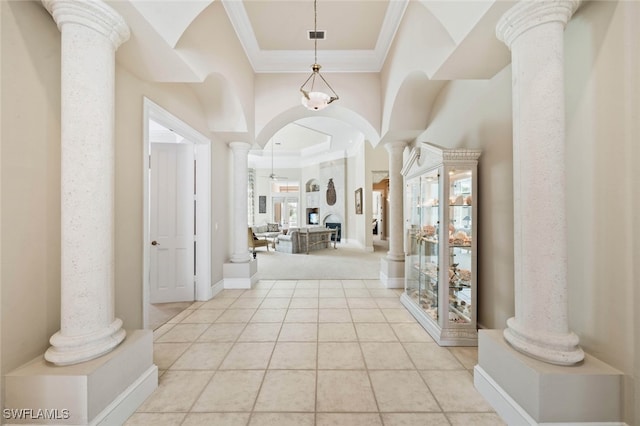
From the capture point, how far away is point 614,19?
1.51 metres

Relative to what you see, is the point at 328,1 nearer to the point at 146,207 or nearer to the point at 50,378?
the point at 146,207

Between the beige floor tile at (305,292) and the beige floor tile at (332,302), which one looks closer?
the beige floor tile at (332,302)

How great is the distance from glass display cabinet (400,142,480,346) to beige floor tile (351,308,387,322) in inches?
20.8

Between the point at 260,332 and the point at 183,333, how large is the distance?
3.14ft

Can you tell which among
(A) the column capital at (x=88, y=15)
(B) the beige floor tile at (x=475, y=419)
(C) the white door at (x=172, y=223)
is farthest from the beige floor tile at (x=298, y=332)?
(A) the column capital at (x=88, y=15)

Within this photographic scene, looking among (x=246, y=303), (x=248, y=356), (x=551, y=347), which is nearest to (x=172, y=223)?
(x=246, y=303)

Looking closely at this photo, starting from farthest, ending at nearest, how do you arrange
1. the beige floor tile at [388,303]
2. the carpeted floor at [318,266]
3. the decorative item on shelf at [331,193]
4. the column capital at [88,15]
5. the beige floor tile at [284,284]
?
the decorative item on shelf at [331,193] < the carpeted floor at [318,266] < the beige floor tile at [284,284] < the beige floor tile at [388,303] < the column capital at [88,15]

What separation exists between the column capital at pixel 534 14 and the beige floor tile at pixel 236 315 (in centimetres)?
404

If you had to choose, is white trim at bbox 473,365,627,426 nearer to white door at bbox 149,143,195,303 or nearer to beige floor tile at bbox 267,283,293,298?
beige floor tile at bbox 267,283,293,298

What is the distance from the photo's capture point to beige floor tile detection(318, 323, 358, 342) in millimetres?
2855

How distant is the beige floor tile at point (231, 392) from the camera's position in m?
1.87

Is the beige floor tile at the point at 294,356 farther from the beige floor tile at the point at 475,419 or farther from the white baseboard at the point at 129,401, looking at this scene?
the beige floor tile at the point at 475,419

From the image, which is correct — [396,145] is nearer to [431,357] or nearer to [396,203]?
[396,203]

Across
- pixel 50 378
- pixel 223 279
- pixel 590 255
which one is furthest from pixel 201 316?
pixel 590 255
